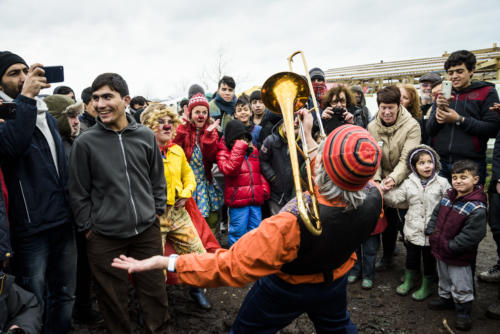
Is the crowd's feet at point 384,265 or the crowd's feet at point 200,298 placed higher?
the crowd's feet at point 200,298

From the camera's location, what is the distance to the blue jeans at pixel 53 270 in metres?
2.42

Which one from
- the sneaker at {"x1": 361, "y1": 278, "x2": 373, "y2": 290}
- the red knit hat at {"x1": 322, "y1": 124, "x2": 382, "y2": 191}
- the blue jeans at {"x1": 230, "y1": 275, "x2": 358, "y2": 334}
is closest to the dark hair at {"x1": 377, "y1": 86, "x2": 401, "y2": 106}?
the sneaker at {"x1": 361, "y1": 278, "x2": 373, "y2": 290}

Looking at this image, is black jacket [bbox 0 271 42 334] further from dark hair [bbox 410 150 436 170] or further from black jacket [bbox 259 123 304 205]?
dark hair [bbox 410 150 436 170]

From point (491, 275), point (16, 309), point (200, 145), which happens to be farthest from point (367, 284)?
point (16, 309)

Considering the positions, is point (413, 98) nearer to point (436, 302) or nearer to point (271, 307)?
point (436, 302)

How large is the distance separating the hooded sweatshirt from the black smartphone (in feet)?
12.3

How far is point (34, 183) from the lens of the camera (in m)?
2.42

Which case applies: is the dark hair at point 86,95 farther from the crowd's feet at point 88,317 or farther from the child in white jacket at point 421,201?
the child in white jacket at point 421,201

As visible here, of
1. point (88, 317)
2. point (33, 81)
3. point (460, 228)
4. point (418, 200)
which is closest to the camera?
point (33, 81)

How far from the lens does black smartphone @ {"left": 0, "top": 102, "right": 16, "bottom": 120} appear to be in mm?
2086

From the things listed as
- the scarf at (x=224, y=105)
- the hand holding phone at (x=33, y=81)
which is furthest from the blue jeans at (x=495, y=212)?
the hand holding phone at (x=33, y=81)

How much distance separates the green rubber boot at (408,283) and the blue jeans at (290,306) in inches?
82.9

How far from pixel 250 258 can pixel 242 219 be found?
2.54 metres

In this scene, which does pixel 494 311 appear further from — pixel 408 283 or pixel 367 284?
pixel 367 284
